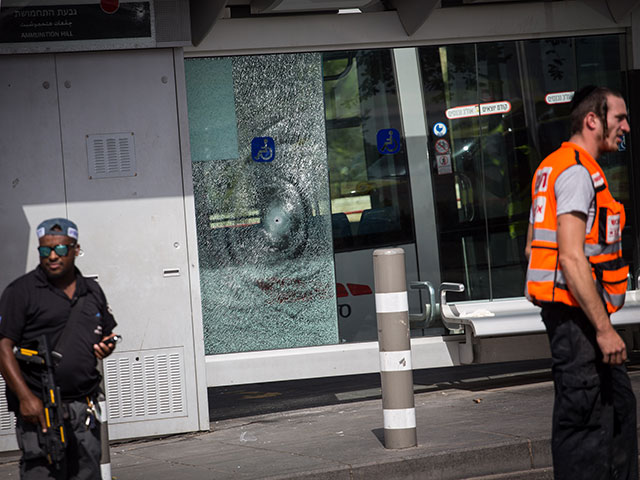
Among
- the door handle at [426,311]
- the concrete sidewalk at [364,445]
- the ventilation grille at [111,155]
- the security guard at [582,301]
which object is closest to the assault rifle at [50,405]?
the concrete sidewalk at [364,445]

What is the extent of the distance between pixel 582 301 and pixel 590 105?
0.92m

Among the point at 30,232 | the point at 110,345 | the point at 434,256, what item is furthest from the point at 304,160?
the point at 110,345

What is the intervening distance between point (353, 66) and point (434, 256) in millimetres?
1850

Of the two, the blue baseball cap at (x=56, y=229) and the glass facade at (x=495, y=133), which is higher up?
the glass facade at (x=495, y=133)

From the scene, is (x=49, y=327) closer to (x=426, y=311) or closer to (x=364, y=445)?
(x=364, y=445)

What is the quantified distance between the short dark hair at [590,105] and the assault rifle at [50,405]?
256cm

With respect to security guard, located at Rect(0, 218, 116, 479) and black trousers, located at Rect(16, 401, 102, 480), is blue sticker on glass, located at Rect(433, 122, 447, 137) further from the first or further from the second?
black trousers, located at Rect(16, 401, 102, 480)

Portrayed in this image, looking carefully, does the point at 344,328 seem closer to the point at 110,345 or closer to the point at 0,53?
the point at 0,53

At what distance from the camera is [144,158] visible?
26.0 ft

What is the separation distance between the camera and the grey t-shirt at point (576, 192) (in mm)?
4352

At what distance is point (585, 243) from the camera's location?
446 centimetres

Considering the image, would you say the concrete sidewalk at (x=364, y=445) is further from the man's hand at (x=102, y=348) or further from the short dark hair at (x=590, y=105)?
the short dark hair at (x=590, y=105)

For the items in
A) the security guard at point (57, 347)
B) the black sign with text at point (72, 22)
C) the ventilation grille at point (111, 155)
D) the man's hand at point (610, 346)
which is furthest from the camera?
the ventilation grille at point (111, 155)

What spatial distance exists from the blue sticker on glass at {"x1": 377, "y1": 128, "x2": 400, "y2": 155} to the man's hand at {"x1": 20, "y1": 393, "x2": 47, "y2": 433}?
17.3ft
